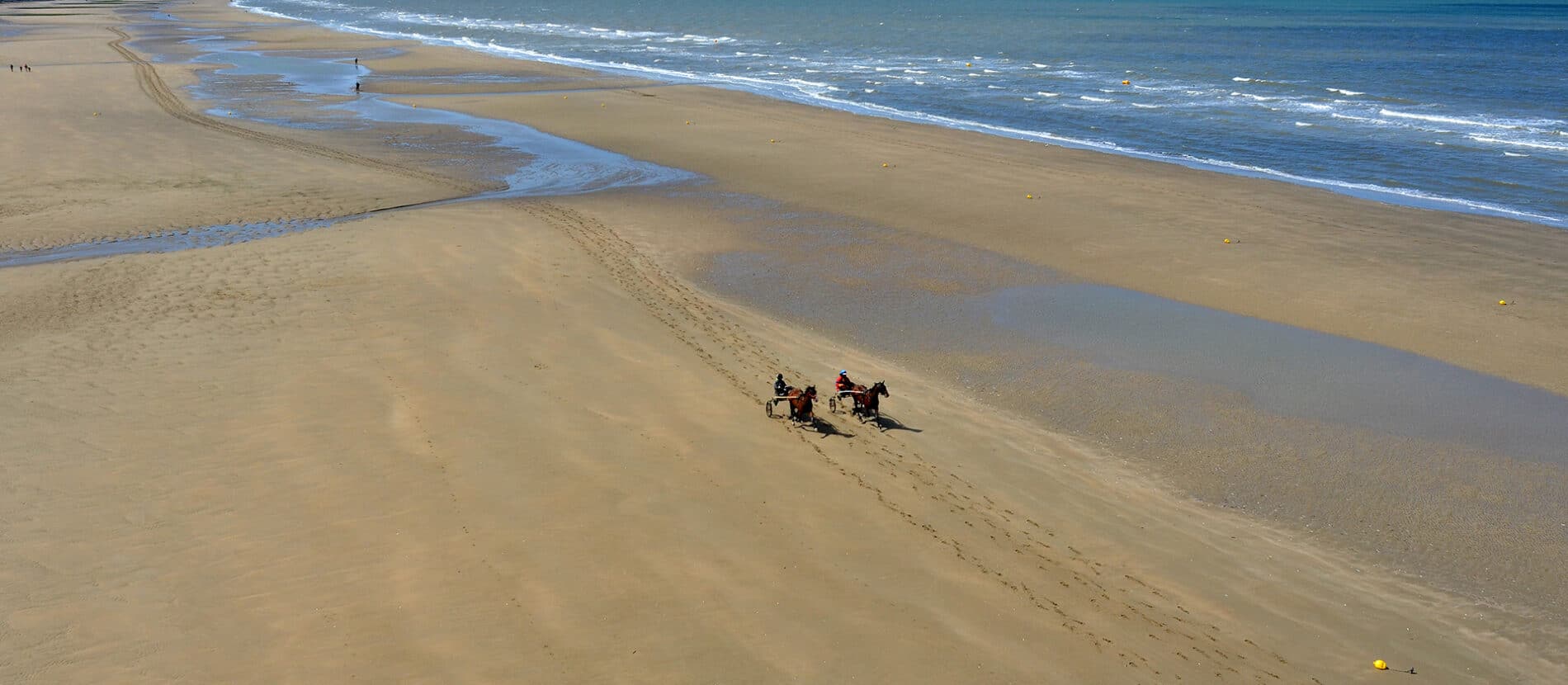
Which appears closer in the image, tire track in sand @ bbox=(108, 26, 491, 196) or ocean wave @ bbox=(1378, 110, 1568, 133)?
tire track in sand @ bbox=(108, 26, 491, 196)

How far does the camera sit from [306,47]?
216 feet

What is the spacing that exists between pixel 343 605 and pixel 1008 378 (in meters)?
9.48

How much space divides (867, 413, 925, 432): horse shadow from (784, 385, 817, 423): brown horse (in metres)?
0.77

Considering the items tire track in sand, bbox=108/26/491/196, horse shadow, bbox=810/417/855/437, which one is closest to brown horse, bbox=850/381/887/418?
horse shadow, bbox=810/417/855/437

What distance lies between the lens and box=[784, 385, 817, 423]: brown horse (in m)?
12.4

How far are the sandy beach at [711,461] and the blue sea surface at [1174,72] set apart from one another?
361 inches

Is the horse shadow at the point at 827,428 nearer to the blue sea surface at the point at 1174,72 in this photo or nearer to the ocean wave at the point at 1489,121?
the blue sea surface at the point at 1174,72

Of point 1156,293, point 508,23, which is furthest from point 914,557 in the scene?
point 508,23

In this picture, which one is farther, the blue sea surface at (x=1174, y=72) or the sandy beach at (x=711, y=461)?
the blue sea surface at (x=1174, y=72)

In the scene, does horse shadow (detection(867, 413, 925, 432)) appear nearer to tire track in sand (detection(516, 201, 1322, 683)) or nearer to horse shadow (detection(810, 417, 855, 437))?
tire track in sand (detection(516, 201, 1322, 683))

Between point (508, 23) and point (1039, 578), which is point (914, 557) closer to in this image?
point (1039, 578)

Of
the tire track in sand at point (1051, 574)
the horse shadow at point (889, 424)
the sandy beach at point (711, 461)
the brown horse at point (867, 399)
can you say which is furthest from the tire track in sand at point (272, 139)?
the horse shadow at point (889, 424)

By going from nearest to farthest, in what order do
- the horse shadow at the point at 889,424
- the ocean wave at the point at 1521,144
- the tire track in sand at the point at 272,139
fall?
the horse shadow at the point at 889,424 → the tire track in sand at the point at 272,139 → the ocean wave at the point at 1521,144

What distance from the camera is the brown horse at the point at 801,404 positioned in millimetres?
12445
